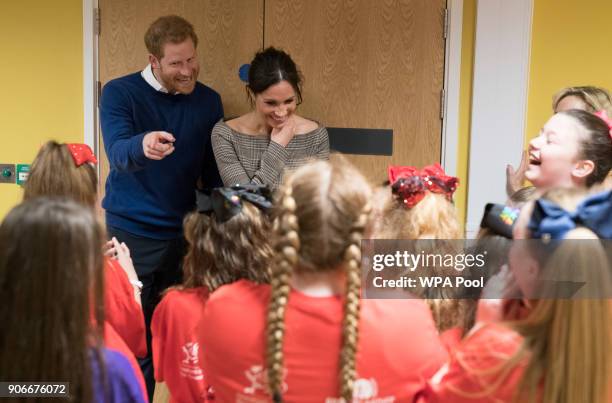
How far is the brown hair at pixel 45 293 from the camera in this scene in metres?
1.12

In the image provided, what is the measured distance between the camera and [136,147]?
2.29 m

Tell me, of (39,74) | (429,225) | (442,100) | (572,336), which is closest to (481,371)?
(572,336)

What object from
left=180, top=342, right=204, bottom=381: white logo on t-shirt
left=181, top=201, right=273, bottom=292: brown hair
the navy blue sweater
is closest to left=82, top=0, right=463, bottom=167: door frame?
the navy blue sweater

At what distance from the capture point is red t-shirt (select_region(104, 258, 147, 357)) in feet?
5.65

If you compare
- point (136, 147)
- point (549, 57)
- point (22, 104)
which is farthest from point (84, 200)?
point (549, 57)

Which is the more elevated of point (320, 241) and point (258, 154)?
point (258, 154)

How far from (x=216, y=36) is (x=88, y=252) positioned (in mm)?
2022

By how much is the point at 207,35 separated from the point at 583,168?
1794 mm

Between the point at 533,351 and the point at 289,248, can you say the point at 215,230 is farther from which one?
the point at 533,351

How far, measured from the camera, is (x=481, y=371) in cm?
119

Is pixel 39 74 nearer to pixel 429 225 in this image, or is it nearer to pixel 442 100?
pixel 442 100

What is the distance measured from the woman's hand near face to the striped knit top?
19 millimetres

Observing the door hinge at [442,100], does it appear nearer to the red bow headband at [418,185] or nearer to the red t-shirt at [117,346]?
the red bow headband at [418,185]

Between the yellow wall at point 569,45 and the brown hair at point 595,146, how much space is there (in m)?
1.06
